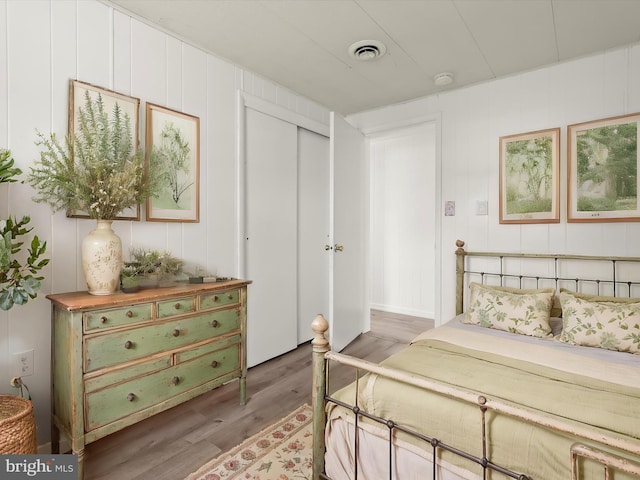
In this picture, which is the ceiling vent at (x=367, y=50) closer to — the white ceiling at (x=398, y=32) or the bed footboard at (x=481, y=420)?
the white ceiling at (x=398, y=32)

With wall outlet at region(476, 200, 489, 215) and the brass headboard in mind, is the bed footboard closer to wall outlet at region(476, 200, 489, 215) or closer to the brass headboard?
the brass headboard

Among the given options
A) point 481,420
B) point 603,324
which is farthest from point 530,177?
point 481,420

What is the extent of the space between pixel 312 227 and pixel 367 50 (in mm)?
1772

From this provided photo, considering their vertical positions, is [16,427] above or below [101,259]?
below

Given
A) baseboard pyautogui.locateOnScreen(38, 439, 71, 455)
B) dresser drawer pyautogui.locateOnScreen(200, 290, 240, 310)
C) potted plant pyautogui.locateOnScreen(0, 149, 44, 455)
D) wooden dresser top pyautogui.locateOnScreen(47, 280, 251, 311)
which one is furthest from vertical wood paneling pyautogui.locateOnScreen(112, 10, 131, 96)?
baseboard pyautogui.locateOnScreen(38, 439, 71, 455)

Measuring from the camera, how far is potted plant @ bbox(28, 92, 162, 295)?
177cm

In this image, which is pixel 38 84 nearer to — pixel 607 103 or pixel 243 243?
pixel 243 243

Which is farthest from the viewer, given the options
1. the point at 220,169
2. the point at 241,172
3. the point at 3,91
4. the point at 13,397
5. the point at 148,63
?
the point at 241,172

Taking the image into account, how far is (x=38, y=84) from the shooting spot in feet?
6.05

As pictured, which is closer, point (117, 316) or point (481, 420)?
point (481, 420)

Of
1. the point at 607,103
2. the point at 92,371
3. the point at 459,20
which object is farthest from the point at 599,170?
the point at 92,371

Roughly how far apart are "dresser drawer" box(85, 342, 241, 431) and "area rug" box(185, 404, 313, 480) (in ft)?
1.44

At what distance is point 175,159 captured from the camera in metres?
2.46

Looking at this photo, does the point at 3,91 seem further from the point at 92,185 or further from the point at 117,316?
the point at 117,316
